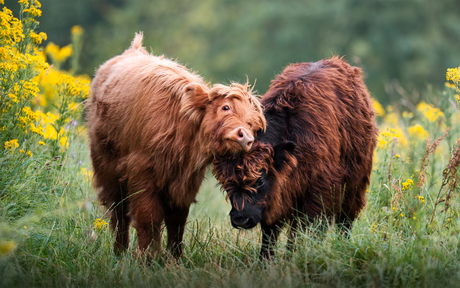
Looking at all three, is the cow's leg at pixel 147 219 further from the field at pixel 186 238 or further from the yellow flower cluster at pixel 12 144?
the yellow flower cluster at pixel 12 144

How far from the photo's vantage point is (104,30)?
72.0ft

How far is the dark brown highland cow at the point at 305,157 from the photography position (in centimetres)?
404

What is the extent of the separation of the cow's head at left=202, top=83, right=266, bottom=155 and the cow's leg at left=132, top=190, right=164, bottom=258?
82 centimetres

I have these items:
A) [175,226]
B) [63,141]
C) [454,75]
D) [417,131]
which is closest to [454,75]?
[454,75]

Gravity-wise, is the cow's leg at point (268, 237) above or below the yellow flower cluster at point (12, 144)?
below

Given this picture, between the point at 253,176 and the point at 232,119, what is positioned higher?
the point at 232,119

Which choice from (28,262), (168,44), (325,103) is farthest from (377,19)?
(28,262)

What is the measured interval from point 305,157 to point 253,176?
24.7 inches

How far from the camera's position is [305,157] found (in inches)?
170

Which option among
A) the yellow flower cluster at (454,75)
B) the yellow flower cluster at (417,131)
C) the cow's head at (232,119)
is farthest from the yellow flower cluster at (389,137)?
the cow's head at (232,119)

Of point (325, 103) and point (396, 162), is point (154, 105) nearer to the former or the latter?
point (325, 103)

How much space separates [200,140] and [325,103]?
1.32m

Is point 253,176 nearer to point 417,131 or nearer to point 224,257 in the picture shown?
point 224,257

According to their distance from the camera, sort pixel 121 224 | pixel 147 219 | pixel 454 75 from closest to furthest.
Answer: pixel 147 219 < pixel 454 75 < pixel 121 224
